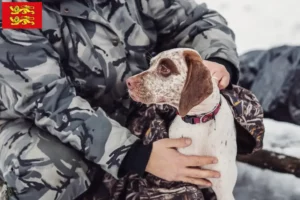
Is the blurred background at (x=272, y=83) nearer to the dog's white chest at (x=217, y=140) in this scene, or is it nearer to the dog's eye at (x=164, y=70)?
the dog's white chest at (x=217, y=140)

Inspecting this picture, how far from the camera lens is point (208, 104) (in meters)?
1.45

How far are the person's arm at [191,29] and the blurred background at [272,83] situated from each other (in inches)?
20.8

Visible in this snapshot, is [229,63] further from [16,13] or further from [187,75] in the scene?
[16,13]

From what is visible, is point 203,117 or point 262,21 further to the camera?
point 262,21

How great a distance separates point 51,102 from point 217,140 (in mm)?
447

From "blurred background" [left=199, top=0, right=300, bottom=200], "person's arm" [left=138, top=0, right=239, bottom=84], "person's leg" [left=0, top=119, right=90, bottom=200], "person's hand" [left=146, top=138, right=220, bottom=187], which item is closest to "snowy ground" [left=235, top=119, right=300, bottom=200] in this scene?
"blurred background" [left=199, top=0, right=300, bottom=200]

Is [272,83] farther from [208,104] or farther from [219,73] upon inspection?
[208,104]

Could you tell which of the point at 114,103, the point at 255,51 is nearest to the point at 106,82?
the point at 114,103

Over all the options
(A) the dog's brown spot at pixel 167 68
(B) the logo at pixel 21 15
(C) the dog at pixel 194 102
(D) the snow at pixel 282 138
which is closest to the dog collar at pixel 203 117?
(C) the dog at pixel 194 102

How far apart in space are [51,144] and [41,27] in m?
0.32

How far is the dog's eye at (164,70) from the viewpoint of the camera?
1.46 meters

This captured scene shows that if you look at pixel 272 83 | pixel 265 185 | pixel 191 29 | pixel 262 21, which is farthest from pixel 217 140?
pixel 262 21

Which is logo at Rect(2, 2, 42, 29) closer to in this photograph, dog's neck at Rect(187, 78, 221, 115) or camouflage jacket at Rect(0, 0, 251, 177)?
camouflage jacket at Rect(0, 0, 251, 177)

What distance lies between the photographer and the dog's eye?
1455mm
